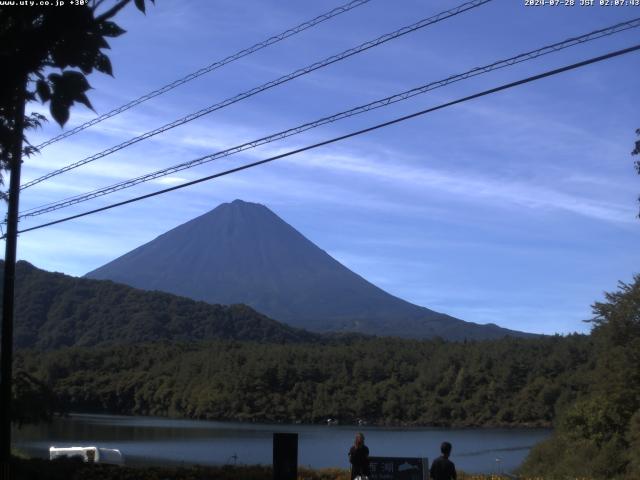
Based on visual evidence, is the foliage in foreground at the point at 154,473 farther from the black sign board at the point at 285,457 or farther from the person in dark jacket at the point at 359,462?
the black sign board at the point at 285,457

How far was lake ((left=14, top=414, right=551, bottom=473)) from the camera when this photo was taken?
38.2 m

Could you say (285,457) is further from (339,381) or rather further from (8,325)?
(339,381)

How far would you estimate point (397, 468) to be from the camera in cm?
1277

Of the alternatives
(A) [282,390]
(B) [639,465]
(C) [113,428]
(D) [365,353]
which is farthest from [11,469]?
(D) [365,353]

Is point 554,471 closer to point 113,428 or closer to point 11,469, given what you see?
point 11,469

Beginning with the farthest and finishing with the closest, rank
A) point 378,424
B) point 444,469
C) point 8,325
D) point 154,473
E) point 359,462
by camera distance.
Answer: point 378,424 → point 154,473 → point 8,325 → point 359,462 → point 444,469

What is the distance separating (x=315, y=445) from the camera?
4506 centimetres

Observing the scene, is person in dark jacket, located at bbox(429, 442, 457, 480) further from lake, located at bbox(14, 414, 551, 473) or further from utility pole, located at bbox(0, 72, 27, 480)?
lake, located at bbox(14, 414, 551, 473)

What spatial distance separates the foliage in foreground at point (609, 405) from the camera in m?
28.5

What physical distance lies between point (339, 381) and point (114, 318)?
72.7 m

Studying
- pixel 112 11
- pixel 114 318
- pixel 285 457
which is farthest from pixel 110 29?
pixel 114 318

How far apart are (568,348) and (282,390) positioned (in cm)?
2698

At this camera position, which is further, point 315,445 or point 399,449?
point 315,445

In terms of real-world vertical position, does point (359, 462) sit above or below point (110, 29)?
below
